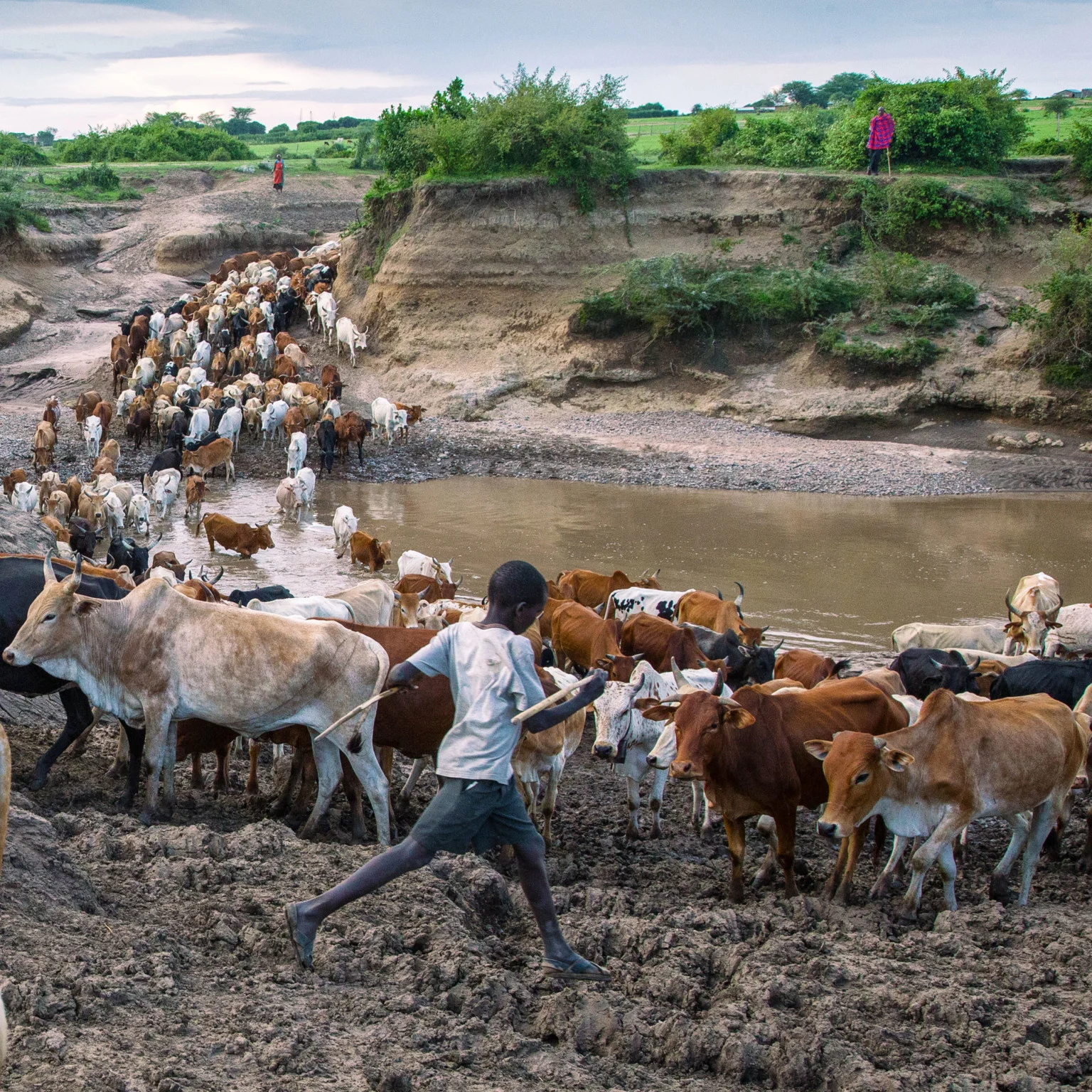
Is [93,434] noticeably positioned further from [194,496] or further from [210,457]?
[194,496]

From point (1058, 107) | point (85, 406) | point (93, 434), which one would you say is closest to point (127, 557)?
point (93, 434)

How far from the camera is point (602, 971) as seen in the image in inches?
196

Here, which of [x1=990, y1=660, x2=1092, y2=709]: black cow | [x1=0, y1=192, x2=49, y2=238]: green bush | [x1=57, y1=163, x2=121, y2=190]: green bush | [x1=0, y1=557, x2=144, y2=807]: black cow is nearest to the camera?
[x1=0, y1=557, x2=144, y2=807]: black cow

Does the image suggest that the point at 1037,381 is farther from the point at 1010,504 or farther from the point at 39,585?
the point at 39,585

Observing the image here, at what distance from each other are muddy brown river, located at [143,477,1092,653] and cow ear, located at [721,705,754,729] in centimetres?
748

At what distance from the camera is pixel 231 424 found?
78.2 ft

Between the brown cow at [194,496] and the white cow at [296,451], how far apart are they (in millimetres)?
2283

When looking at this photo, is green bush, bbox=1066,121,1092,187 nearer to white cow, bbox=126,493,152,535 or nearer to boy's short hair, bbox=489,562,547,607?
white cow, bbox=126,493,152,535

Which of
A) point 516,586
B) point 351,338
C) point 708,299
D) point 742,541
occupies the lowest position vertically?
point 742,541

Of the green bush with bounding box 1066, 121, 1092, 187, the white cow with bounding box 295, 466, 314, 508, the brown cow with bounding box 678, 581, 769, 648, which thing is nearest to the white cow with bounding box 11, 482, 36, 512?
the white cow with bounding box 295, 466, 314, 508

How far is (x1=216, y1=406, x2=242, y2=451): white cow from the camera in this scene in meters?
23.8

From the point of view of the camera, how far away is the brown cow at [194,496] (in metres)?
20.5

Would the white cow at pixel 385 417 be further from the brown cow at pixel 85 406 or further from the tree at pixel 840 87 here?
the tree at pixel 840 87

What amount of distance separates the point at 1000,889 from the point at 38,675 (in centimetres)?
569
